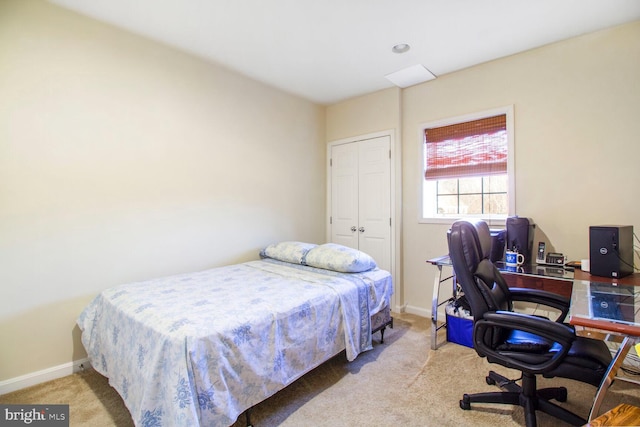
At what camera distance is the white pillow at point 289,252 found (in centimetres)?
301

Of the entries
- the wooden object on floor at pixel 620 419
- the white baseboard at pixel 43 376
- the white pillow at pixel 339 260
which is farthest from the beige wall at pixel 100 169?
the wooden object on floor at pixel 620 419

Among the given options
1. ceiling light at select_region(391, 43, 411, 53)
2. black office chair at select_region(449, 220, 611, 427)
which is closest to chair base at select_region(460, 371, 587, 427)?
black office chair at select_region(449, 220, 611, 427)

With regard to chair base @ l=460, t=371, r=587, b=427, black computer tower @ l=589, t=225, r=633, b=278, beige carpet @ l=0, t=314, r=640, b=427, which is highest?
black computer tower @ l=589, t=225, r=633, b=278

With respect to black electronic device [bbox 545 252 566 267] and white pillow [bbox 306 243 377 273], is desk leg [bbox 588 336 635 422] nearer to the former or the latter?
black electronic device [bbox 545 252 566 267]

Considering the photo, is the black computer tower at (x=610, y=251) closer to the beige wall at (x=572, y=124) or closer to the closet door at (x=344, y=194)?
the beige wall at (x=572, y=124)

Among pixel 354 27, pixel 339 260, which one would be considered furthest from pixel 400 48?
pixel 339 260

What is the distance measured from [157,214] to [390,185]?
8.16ft

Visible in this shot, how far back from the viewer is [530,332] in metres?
1.44

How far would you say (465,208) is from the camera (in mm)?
3326

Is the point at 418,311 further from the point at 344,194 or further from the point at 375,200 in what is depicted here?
the point at 344,194

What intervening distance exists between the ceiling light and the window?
93 cm

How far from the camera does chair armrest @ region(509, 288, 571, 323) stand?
185 centimetres

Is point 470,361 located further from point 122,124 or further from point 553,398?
point 122,124

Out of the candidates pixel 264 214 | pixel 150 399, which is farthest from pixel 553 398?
pixel 264 214
